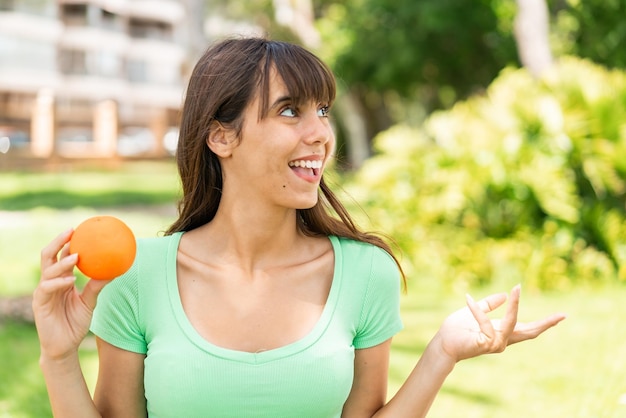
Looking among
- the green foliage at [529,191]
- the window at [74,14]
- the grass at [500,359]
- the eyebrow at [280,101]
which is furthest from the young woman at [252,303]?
the window at [74,14]

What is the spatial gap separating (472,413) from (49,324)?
3.50 metres

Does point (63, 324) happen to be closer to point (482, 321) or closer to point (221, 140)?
point (221, 140)

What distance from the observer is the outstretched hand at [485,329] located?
2.20m

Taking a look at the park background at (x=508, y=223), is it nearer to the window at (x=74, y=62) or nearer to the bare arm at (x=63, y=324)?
the bare arm at (x=63, y=324)

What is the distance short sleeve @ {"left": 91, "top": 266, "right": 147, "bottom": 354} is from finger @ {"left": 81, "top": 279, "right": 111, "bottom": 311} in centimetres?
16

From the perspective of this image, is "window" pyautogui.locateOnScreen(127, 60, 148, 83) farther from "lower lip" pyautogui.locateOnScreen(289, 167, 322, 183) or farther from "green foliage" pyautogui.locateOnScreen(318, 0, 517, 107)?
"lower lip" pyautogui.locateOnScreen(289, 167, 322, 183)

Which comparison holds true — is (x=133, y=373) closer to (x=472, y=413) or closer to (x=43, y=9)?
(x=472, y=413)

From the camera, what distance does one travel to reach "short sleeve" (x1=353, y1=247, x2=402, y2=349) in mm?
2418

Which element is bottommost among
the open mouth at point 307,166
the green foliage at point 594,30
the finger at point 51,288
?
the finger at point 51,288

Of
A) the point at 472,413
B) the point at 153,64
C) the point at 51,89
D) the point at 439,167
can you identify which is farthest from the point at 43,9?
the point at 472,413

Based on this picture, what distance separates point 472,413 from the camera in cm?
509

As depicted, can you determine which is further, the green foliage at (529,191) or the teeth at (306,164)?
the green foliage at (529,191)

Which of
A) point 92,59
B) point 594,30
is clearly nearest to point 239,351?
point 594,30

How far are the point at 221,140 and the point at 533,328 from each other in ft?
3.12
